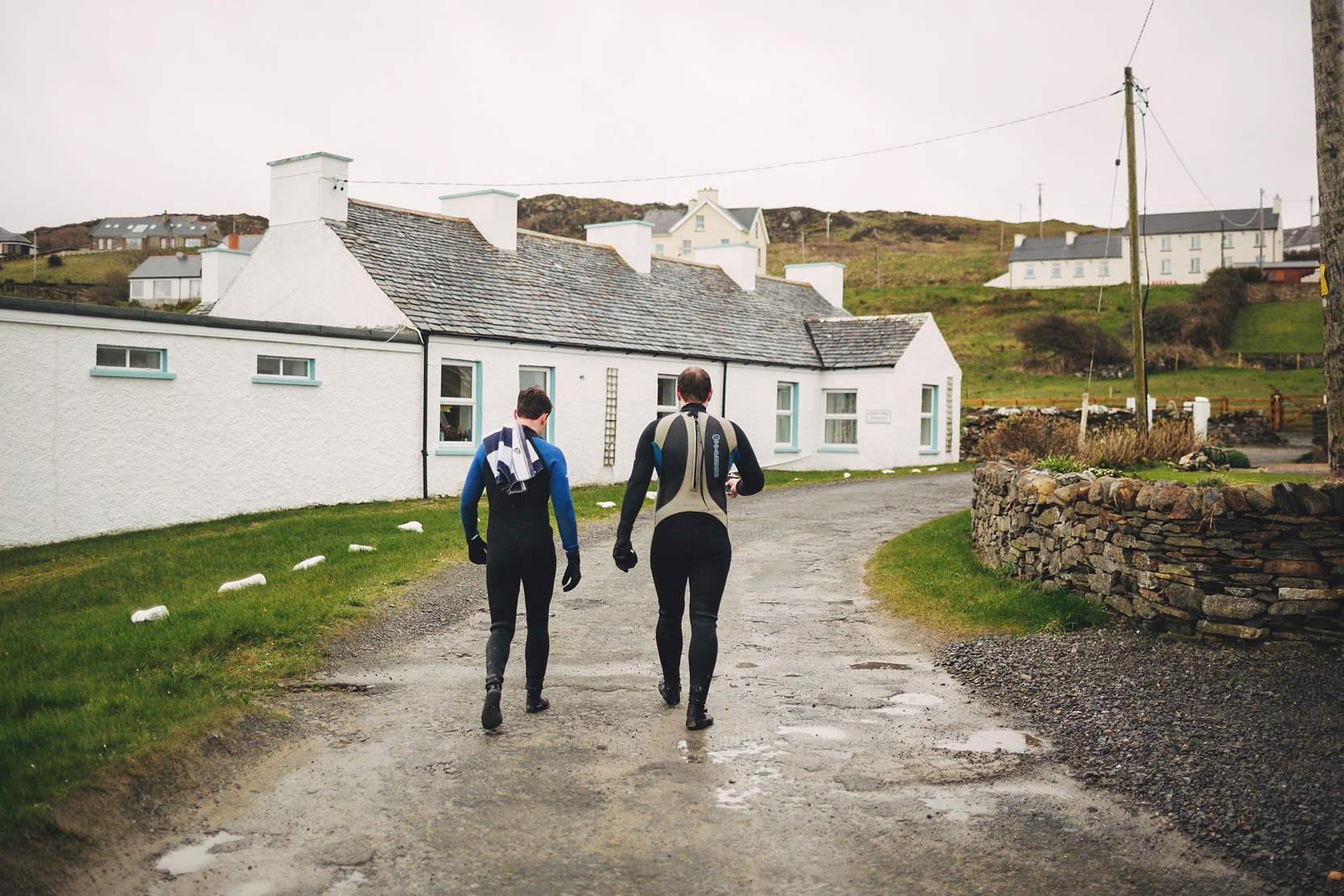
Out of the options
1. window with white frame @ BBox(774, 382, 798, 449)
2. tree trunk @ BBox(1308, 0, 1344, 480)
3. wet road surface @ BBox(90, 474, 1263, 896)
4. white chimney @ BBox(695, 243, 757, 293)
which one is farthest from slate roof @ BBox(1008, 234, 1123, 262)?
wet road surface @ BBox(90, 474, 1263, 896)

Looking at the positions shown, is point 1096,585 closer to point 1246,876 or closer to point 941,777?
point 941,777

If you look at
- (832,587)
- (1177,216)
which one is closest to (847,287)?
(1177,216)

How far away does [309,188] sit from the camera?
21438 millimetres

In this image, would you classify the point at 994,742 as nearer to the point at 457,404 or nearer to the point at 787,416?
the point at 457,404

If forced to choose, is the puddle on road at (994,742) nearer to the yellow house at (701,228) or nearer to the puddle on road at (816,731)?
the puddle on road at (816,731)

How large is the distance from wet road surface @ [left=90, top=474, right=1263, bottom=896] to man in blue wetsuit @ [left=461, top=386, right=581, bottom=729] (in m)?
0.55

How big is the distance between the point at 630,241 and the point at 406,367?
10701mm

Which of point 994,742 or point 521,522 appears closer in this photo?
point 994,742

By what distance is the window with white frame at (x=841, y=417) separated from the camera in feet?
102

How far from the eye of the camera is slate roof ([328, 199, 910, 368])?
2142cm

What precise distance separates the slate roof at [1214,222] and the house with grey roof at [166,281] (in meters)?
76.1

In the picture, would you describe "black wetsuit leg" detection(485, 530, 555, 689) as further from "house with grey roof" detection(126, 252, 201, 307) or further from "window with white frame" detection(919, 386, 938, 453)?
"house with grey roof" detection(126, 252, 201, 307)

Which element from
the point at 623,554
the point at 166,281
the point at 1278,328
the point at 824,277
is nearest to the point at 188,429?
the point at 623,554

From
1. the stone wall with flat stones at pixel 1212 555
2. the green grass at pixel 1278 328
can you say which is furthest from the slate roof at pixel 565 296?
the green grass at pixel 1278 328
